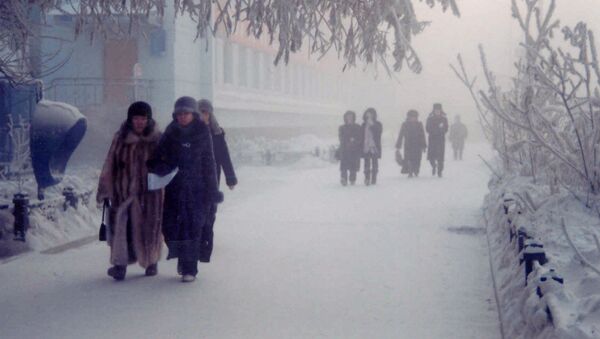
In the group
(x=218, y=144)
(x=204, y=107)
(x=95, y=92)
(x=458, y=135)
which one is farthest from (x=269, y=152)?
(x=204, y=107)

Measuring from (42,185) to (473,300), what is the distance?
20.1ft

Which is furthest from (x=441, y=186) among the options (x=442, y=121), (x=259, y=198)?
(x=259, y=198)

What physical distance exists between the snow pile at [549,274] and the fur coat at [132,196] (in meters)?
3.15

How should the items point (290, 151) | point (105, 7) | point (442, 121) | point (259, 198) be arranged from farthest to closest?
point (290, 151) → point (442, 121) → point (259, 198) → point (105, 7)

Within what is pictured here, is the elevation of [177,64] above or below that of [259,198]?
above

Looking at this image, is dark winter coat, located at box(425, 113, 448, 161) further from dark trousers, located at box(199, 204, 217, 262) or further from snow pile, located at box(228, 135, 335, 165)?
dark trousers, located at box(199, 204, 217, 262)

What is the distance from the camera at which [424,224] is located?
33.6ft

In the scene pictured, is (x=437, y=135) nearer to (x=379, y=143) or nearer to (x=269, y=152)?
(x=379, y=143)

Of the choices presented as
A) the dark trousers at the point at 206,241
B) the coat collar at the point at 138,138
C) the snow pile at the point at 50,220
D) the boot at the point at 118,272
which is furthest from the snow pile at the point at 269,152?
the boot at the point at 118,272

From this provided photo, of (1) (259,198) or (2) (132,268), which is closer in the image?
(2) (132,268)

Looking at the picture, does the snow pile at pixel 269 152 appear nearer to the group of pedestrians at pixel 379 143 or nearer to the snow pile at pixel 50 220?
the group of pedestrians at pixel 379 143

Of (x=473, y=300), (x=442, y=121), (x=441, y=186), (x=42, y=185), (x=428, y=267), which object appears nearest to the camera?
(x=473, y=300)

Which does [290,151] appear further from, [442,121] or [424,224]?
[424,224]

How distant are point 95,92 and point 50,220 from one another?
38.8 feet
